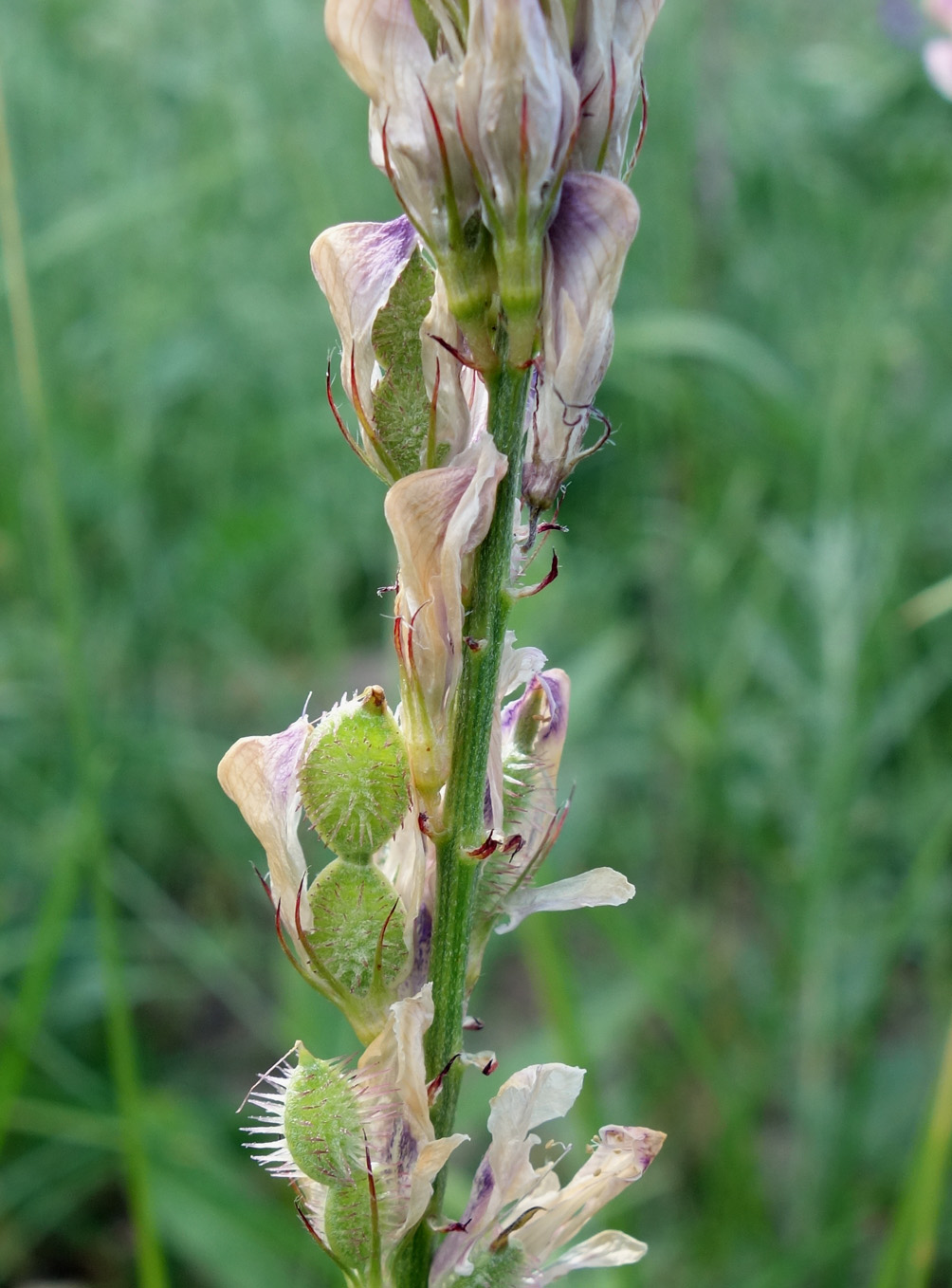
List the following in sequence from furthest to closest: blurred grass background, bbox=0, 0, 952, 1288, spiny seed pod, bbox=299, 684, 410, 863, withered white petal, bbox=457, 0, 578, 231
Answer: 1. blurred grass background, bbox=0, 0, 952, 1288
2. spiny seed pod, bbox=299, 684, 410, 863
3. withered white petal, bbox=457, 0, 578, 231

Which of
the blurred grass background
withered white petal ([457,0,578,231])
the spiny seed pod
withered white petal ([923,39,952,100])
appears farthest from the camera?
withered white petal ([923,39,952,100])

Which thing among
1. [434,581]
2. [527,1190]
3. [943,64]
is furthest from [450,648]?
[943,64]

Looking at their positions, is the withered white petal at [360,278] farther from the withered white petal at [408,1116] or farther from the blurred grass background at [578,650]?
the blurred grass background at [578,650]

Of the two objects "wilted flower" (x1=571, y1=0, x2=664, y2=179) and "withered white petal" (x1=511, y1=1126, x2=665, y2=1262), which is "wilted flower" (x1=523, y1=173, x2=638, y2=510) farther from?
"withered white petal" (x1=511, y1=1126, x2=665, y2=1262)

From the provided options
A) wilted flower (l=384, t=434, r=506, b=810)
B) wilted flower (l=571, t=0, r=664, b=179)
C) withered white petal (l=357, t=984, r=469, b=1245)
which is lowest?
withered white petal (l=357, t=984, r=469, b=1245)

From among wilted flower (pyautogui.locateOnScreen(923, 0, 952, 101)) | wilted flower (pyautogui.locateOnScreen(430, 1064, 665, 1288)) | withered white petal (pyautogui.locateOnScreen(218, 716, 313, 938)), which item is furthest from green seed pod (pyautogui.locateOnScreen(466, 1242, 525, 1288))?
wilted flower (pyautogui.locateOnScreen(923, 0, 952, 101))

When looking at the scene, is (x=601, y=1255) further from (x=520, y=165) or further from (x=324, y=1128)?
(x=520, y=165)

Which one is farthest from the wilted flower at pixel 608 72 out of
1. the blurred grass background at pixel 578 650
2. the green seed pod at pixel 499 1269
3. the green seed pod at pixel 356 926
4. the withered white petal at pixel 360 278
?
the blurred grass background at pixel 578 650

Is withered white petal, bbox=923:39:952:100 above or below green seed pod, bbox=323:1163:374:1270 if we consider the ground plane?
above
